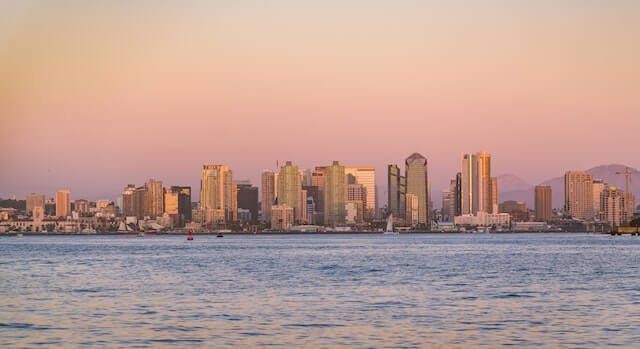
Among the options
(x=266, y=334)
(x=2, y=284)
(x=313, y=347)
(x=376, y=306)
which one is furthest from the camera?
(x=2, y=284)

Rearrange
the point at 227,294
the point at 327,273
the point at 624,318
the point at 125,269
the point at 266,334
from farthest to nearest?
the point at 125,269 < the point at 327,273 < the point at 227,294 < the point at 624,318 < the point at 266,334

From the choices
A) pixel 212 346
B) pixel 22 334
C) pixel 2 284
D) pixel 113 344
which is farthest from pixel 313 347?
pixel 2 284

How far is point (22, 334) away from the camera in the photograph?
133 feet

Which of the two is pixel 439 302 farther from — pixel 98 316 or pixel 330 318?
pixel 98 316

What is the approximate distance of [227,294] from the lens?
61.9 m

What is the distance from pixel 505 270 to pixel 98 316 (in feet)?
178

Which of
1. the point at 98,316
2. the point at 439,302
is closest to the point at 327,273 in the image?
the point at 439,302

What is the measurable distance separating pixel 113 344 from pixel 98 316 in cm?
1071

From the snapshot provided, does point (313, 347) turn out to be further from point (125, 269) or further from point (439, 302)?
point (125, 269)

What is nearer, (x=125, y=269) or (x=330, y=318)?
(x=330, y=318)

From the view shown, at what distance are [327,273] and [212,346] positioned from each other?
52575mm

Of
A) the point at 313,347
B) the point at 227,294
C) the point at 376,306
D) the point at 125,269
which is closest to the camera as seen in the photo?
the point at 313,347

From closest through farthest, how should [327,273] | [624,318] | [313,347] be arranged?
[313,347] < [624,318] < [327,273]

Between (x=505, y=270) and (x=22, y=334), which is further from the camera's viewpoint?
(x=505, y=270)
